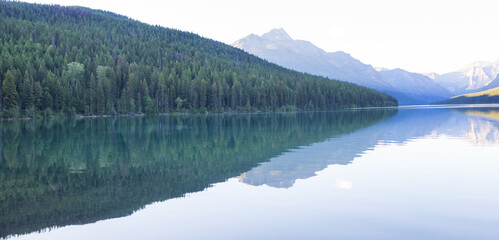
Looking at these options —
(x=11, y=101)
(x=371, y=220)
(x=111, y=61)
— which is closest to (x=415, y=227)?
(x=371, y=220)

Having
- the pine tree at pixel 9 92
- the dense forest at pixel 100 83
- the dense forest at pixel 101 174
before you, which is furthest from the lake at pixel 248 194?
the dense forest at pixel 100 83

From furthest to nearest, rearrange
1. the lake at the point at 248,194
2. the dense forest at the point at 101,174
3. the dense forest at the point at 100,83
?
the dense forest at the point at 100,83, the dense forest at the point at 101,174, the lake at the point at 248,194

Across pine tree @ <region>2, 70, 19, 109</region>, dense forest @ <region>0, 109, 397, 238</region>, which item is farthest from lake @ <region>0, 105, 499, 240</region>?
pine tree @ <region>2, 70, 19, 109</region>

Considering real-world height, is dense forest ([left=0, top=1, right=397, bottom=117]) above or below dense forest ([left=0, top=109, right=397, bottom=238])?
above

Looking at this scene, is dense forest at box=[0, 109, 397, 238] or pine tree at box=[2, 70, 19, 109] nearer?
dense forest at box=[0, 109, 397, 238]

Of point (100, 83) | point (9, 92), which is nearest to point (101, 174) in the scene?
point (9, 92)

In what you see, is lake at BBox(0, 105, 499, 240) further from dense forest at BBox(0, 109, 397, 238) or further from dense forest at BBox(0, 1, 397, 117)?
dense forest at BBox(0, 1, 397, 117)

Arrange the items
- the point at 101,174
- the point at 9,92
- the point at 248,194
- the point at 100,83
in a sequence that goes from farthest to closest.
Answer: the point at 100,83 < the point at 9,92 < the point at 101,174 < the point at 248,194

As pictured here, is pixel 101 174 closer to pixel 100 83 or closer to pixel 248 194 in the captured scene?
pixel 248 194

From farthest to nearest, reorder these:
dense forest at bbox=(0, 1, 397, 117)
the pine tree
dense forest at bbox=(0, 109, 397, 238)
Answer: dense forest at bbox=(0, 1, 397, 117) → the pine tree → dense forest at bbox=(0, 109, 397, 238)

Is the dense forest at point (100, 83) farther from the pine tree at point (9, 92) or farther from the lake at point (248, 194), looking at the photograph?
the lake at point (248, 194)

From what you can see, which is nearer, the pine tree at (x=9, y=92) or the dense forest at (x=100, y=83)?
the pine tree at (x=9, y=92)

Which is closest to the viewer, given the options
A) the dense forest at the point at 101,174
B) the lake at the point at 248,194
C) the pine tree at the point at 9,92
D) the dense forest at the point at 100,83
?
the lake at the point at 248,194

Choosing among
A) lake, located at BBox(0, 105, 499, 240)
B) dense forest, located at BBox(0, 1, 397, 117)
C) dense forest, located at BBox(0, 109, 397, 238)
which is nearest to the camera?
lake, located at BBox(0, 105, 499, 240)
